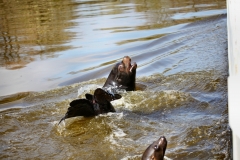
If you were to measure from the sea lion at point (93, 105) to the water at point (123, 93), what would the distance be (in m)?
0.09

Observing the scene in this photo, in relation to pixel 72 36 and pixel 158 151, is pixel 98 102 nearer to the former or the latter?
pixel 158 151

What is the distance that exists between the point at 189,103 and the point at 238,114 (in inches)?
151

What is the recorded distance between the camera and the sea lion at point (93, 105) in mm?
3977

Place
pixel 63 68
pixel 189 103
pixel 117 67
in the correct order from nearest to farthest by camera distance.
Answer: pixel 189 103 → pixel 117 67 → pixel 63 68

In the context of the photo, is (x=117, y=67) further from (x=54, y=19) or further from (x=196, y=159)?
(x=54, y=19)

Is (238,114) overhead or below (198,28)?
overhead

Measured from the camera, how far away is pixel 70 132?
13.4 ft

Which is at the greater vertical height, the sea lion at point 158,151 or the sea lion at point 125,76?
the sea lion at point 158,151

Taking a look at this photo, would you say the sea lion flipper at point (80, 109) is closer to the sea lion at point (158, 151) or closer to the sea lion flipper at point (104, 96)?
the sea lion flipper at point (104, 96)

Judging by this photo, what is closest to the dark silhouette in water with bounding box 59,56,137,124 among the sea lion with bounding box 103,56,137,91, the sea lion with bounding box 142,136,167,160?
the sea lion with bounding box 103,56,137,91

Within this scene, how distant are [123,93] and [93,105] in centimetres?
101

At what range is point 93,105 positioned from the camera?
14.1ft

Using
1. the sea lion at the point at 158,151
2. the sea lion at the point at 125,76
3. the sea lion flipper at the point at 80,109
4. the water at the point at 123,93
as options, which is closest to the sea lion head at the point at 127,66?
the sea lion at the point at 125,76

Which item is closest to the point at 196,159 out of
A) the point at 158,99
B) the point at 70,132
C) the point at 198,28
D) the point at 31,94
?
the point at 70,132
